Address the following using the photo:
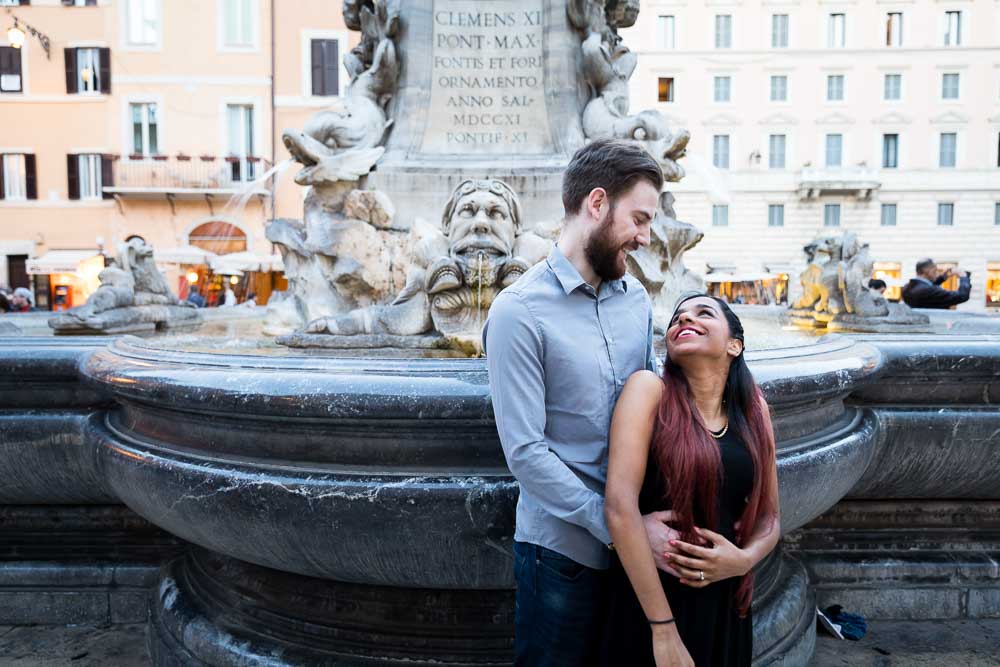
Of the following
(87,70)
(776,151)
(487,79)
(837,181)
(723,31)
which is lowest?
(487,79)

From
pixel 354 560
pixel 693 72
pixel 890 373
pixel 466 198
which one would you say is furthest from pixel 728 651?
pixel 693 72

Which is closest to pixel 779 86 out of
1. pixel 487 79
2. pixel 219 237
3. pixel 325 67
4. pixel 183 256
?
pixel 325 67

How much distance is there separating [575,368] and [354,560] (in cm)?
108

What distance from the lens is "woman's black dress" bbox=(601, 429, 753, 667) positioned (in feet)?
5.46

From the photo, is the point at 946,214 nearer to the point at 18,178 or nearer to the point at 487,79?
the point at 487,79

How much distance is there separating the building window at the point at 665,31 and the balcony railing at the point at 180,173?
60.2 feet

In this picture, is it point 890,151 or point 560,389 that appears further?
point 890,151

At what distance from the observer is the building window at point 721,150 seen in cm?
3300

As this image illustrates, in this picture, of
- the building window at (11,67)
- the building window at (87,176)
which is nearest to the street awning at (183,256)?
the building window at (87,176)

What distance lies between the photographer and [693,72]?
33031mm

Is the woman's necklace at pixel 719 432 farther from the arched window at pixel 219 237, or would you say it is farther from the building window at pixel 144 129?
the building window at pixel 144 129

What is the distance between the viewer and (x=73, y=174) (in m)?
24.5

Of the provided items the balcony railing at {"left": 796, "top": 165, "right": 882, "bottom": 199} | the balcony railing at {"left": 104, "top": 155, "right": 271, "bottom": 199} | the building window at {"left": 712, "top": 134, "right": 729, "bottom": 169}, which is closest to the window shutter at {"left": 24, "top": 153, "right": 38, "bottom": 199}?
the balcony railing at {"left": 104, "top": 155, "right": 271, "bottom": 199}

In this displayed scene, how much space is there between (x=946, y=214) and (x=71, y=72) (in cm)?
3312
